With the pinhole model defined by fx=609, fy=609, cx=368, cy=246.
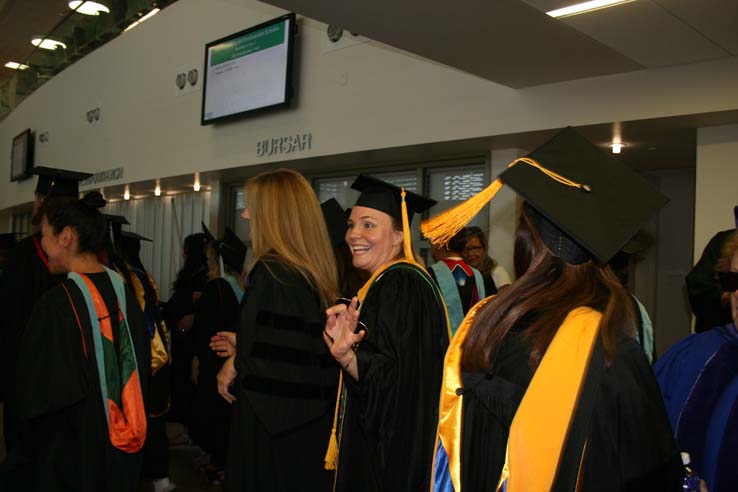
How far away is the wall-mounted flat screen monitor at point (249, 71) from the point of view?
25.0 ft

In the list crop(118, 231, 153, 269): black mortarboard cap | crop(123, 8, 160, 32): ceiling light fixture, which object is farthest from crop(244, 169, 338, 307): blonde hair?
crop(123, 8, 160, 32): ceiling light fixture

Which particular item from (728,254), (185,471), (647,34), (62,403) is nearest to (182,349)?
(185,471)

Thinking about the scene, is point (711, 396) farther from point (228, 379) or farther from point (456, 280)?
point (456, 280)

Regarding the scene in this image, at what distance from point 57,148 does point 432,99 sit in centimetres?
1157

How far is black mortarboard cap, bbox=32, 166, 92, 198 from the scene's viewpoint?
3861mm

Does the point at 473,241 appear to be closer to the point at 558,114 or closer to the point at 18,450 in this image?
the point at 558,114

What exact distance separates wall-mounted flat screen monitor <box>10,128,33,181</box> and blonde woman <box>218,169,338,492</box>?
49.0ft

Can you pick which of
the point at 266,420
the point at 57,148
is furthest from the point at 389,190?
the point at 57,148

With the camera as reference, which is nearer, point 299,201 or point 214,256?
point 299,201

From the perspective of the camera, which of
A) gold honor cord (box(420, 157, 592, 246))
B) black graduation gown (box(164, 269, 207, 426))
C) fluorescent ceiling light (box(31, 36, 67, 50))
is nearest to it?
gold honor cord (box(420, 157, 592, 246))

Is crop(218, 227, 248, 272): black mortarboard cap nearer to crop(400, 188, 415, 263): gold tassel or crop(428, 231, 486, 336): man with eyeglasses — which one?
crop(428, 231, 486, 336): man with eyeglasses

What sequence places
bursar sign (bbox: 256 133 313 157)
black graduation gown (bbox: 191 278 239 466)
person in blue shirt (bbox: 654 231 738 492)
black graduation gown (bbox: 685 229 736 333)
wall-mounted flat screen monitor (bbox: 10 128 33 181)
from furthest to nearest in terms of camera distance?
wall-mounted flat screen monitor (bbox: 10 128 33 181) < bursar sign (bbox: 256 133 313 157) < black graduation gown (bbox: 191 278 239 466) < black graduation gown (bbox: 685 229 736 333) < person in blue shirt (bbox: 654 231 738 492)

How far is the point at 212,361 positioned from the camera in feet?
14.2

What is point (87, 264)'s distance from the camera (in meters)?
2.86
